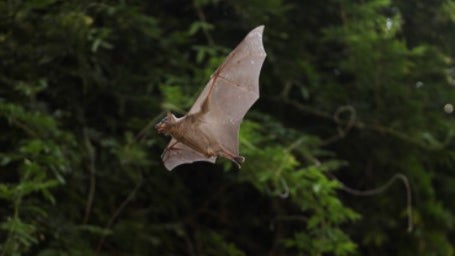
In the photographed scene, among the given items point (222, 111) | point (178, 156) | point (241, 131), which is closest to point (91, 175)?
point (241, 131)

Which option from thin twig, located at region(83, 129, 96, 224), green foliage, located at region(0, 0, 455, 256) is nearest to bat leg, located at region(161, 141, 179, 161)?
green foliage, located at region(0, 0, 455, 256)

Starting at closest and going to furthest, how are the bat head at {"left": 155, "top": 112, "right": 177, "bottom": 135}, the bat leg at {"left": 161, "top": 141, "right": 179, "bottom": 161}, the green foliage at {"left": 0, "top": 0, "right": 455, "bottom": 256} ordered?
1. the bat head at {"left": 155, "top": 112, "right": 177, "bottom": 135}
2. the bat leg at {"left": 161, "top": 141, "right": 179, "bottom": 161}
3. the green foliage at {"left": 0, "top": 0, "right": 455, "bottom": 256}

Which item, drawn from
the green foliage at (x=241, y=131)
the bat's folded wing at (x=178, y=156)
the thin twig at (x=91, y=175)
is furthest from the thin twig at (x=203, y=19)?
the bat's folded wing at (x=178, y=156)

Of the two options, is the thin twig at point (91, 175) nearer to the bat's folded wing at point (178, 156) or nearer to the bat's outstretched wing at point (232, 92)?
the bat's folded wing at point (178, 156)

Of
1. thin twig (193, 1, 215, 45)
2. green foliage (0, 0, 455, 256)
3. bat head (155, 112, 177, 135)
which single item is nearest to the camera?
bat head (155, 112, 177, 135)

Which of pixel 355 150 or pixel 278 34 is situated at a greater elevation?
pixel 278 34

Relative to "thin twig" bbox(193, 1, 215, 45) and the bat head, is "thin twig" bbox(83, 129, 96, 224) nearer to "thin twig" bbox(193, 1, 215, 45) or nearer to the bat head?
"thin twig" bbox(193, 1, 215, 45)

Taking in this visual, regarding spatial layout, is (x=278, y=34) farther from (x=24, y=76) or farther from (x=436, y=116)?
(x=24, y=76)

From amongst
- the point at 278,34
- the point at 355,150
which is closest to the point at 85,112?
the point at 278,34
